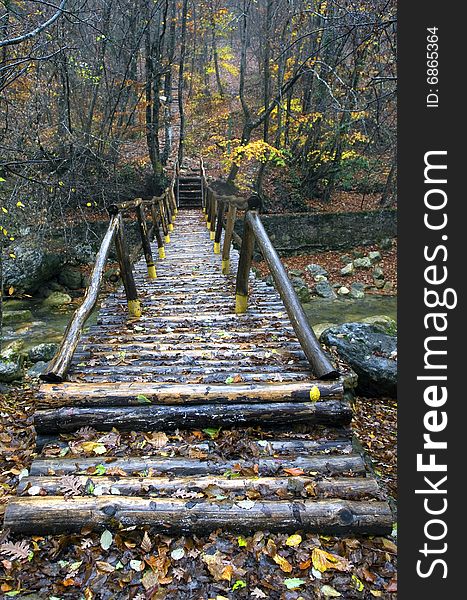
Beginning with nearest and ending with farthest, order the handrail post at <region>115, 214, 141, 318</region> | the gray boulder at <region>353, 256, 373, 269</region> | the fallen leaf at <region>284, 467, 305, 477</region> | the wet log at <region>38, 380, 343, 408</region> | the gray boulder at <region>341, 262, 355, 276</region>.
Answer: the fallen leaf at <region>284, 467, 305, 477</region>, the wet log at <region>38, 380, 343, 408</region>, the handrail post at <region>115, 214, 141, 318</region>, the gray boulder at <region>341, 262, 355, 276</region>, the gray boulder at <region>353, 256, 373, 269</region>

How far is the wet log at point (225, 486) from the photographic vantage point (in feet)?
7.79

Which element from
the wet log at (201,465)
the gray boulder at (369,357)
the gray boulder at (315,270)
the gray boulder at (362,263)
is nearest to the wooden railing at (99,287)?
the wet log at (201,465)

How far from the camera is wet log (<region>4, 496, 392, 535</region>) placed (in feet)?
7.28

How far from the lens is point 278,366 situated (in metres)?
3.57

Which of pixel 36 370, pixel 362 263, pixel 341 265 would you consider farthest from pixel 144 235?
pixel 362 263

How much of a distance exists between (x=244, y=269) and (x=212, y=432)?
8.85 feet

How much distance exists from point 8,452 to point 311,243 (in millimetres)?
15819

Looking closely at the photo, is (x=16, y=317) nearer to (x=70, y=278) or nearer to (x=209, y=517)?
(x=70, y=278)

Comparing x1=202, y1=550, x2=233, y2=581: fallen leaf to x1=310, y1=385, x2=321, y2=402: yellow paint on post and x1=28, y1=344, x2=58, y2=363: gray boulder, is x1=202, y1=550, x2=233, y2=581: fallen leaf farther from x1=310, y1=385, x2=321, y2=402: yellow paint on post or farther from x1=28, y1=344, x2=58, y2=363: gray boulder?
x1=28, y1=344, x2=58, y2=363: gray boulder

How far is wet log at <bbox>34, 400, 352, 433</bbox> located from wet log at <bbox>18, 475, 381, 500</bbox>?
1.52ft

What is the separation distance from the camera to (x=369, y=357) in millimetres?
7266

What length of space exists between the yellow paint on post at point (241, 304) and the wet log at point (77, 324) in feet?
5.66

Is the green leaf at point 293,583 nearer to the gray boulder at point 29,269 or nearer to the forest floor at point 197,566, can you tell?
the forest floor at point 197,566

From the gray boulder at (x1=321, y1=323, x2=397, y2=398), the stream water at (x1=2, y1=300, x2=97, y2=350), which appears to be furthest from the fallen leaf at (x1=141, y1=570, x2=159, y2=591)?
the stream water at (x1=2, y1=300, x2=97, y2=350)
